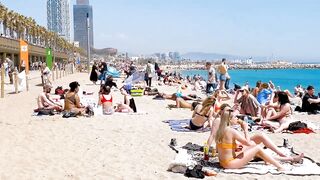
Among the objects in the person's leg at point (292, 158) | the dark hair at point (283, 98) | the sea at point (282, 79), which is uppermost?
the dark hair at point (283, 98)

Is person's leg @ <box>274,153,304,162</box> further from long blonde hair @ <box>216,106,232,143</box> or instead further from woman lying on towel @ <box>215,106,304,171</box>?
long blonde hair @ <box>216,106,232,143</box>

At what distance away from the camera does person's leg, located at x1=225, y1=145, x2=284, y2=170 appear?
6.64m

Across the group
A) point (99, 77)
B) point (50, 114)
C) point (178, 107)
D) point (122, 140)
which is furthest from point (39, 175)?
point (99, 77)

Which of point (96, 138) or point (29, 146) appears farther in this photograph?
point (96, 138)

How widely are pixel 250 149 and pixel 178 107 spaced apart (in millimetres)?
8262

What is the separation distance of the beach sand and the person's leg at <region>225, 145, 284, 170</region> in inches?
9.7

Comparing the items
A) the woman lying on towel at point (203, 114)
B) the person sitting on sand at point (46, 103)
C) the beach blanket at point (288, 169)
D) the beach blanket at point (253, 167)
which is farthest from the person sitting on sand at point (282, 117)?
the person sitting on sand at point (46, 103)

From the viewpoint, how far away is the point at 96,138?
934 cm

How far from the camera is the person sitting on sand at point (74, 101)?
12.2 metres

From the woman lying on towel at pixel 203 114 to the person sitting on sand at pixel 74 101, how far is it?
3.61 m

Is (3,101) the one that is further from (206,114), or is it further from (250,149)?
(250,149)

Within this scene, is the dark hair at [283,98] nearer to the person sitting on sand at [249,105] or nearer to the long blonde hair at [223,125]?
the person sitting on sand at [249,105]

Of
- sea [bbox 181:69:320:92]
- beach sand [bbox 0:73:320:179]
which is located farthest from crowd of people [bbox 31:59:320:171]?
sea [bbox 181:69:320:92]

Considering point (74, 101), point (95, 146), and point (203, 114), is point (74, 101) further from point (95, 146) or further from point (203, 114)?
point (203, 114)
